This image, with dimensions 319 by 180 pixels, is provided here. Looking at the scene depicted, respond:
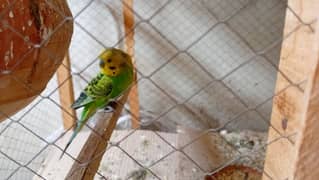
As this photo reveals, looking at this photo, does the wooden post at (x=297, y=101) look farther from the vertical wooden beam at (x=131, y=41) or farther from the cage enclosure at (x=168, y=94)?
the vertical wooden beam at (x=131, y=41)

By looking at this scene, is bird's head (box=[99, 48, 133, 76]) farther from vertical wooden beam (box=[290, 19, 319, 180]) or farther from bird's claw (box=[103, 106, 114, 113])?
vertical wooden beam (box=[290, 19, 319, 180])

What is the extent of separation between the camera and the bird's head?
89 cm

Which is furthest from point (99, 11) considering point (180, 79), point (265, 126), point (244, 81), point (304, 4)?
point (304, 4)

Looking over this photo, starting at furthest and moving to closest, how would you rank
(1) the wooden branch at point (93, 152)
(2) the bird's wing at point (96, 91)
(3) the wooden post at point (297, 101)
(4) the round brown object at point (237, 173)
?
(4) the round brown object at point (237, 173) < (2) the bird's wing at point (96, 91) < (1) the wooden branch at point (93, 152) < (3) the wooden post at point (297, 101)

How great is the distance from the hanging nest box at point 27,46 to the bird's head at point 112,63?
350 millimetres

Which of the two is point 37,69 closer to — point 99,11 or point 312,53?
point 312,53

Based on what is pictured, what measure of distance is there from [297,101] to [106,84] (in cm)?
51

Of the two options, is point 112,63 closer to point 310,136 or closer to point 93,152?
point 93,152

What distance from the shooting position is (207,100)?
5.85ft

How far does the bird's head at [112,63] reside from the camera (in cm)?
89

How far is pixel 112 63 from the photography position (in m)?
0.91

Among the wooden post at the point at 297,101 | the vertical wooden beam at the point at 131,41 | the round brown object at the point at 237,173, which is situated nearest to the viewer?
the wooden post at the point at 297,101

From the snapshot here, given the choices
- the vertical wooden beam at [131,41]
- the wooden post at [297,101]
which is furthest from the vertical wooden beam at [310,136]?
the vertical wooden beam at [131,41]

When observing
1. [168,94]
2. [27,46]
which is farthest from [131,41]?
[27,46]
